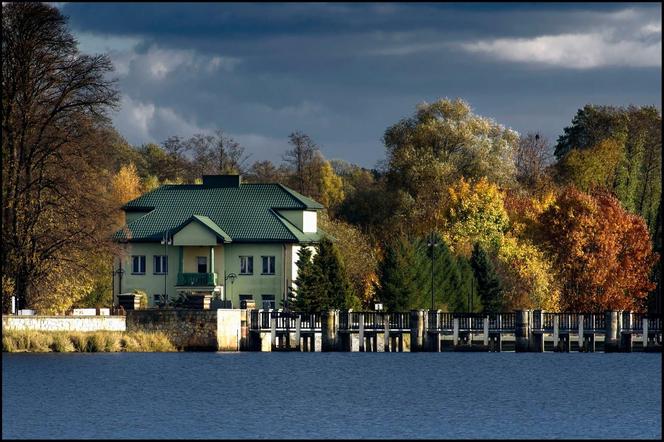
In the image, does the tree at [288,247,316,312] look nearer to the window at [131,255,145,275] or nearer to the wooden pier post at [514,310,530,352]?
the wooden pier post at [514,310,530,352]

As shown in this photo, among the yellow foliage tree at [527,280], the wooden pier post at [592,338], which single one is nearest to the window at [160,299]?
the yellow foliage tree at [527,280]

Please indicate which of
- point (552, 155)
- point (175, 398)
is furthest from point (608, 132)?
point (175, 398)

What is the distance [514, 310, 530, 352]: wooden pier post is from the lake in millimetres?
953

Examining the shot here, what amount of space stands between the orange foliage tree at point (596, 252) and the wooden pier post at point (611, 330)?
59.2 feet

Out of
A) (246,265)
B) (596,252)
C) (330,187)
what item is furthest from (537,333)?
(330,187)

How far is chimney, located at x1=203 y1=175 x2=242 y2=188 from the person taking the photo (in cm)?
11988

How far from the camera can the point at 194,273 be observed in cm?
11325

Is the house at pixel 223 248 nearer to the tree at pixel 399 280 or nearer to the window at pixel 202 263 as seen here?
the window at pixel 202 263

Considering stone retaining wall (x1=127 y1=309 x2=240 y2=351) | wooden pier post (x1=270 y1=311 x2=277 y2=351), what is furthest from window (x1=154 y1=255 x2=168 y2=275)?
stone retaining wall (x1=127 y1=309 x2=240 y2=351)

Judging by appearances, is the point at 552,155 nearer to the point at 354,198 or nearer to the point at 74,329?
the point at 354,198

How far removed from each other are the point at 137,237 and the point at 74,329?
2480 centimetres

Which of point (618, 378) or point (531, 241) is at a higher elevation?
point (531, 241)

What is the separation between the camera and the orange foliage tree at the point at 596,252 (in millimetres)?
117375

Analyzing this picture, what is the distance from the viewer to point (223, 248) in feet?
377
